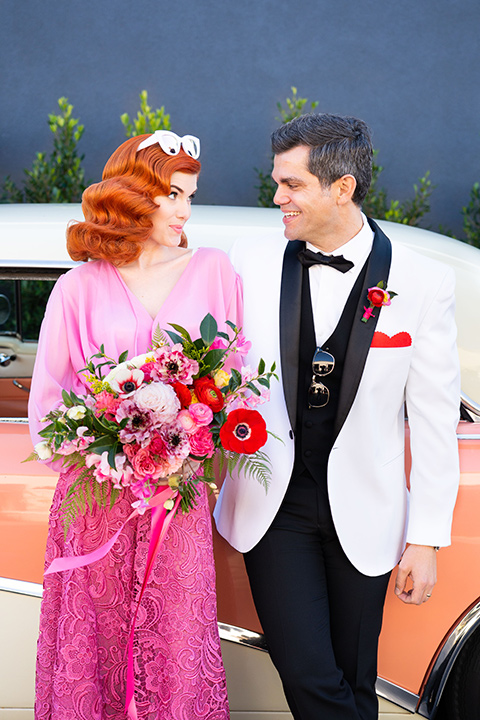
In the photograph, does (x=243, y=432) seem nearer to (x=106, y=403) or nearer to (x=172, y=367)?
(x=172, y=367)

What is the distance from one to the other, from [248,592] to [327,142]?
4.73 feet

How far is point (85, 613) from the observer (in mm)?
2256

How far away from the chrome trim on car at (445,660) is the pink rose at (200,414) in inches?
48.4

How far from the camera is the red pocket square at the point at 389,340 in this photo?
7.69ft

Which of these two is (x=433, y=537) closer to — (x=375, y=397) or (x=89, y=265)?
(x=375, y=397)

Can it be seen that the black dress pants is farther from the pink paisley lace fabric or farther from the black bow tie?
the black bow tie

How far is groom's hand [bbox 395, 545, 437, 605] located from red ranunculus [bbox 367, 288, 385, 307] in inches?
29.2

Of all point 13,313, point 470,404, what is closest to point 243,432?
point 470,404

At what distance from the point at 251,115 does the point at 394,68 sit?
4.20 feet

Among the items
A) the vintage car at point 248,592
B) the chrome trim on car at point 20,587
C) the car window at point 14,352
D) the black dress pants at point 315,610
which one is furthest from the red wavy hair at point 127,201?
the car window at point 14,352

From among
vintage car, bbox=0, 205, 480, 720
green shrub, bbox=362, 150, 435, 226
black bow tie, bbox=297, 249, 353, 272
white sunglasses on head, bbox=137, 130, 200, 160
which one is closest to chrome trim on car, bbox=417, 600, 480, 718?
vintage car, bbox=0, 205, 480, 720

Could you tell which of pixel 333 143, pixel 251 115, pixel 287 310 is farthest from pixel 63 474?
pixel 251 115

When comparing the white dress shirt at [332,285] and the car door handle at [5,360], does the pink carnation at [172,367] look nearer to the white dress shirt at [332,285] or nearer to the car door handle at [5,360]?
the white dress shirt at [332,285]

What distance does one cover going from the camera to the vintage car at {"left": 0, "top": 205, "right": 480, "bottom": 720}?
8.33 ft
